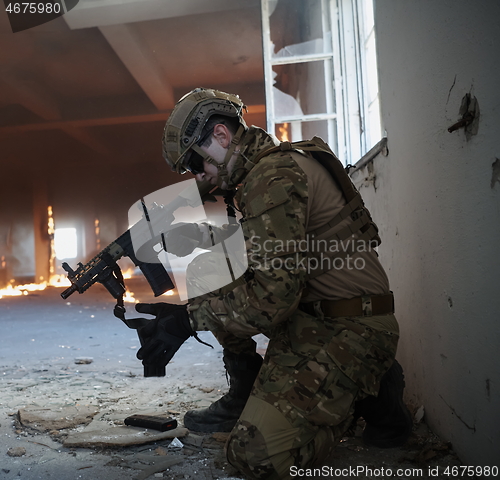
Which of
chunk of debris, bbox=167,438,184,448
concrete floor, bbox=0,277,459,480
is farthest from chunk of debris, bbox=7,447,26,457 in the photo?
chunk of debris, bbox=167,438,184,448

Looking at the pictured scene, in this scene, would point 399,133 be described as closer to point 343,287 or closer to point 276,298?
point 343,287

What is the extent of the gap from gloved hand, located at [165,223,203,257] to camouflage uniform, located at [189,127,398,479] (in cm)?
44

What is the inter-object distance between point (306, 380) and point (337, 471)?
286 millimetres

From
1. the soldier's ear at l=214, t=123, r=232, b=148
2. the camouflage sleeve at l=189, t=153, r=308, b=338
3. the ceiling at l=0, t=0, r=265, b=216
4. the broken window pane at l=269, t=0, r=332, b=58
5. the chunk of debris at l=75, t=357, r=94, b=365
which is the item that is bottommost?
the chunk of debris at l=75, t=357, r=94, b=365

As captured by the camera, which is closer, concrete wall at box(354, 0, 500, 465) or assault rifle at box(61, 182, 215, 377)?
concrete wall at box(354, 0, 500, 465)

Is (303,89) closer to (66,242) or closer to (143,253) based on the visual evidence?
(143,253)

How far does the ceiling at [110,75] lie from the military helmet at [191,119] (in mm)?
3311

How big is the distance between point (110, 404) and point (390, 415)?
1165 mm

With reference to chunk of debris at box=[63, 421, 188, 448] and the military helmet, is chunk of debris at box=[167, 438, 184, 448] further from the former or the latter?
the military helmet

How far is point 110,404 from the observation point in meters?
1.96

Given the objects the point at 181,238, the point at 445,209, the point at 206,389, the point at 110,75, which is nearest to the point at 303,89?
the point at 181,238

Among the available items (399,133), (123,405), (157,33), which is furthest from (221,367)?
(157,33)

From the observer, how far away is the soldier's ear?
147 cm

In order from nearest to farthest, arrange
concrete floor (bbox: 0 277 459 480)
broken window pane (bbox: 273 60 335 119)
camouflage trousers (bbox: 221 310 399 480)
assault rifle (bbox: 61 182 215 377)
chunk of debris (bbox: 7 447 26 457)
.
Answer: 1. camouflage trousers (bbox: 221 310 399 480)
2. concrete floor (bbox: 0 277 459 480)
3. chunk of debris (bbox: 7 447 26 457)
4. assault rifle (bbox: 61 182 215 377)
5. broken window pane (bbox: 273 60 335 119)
